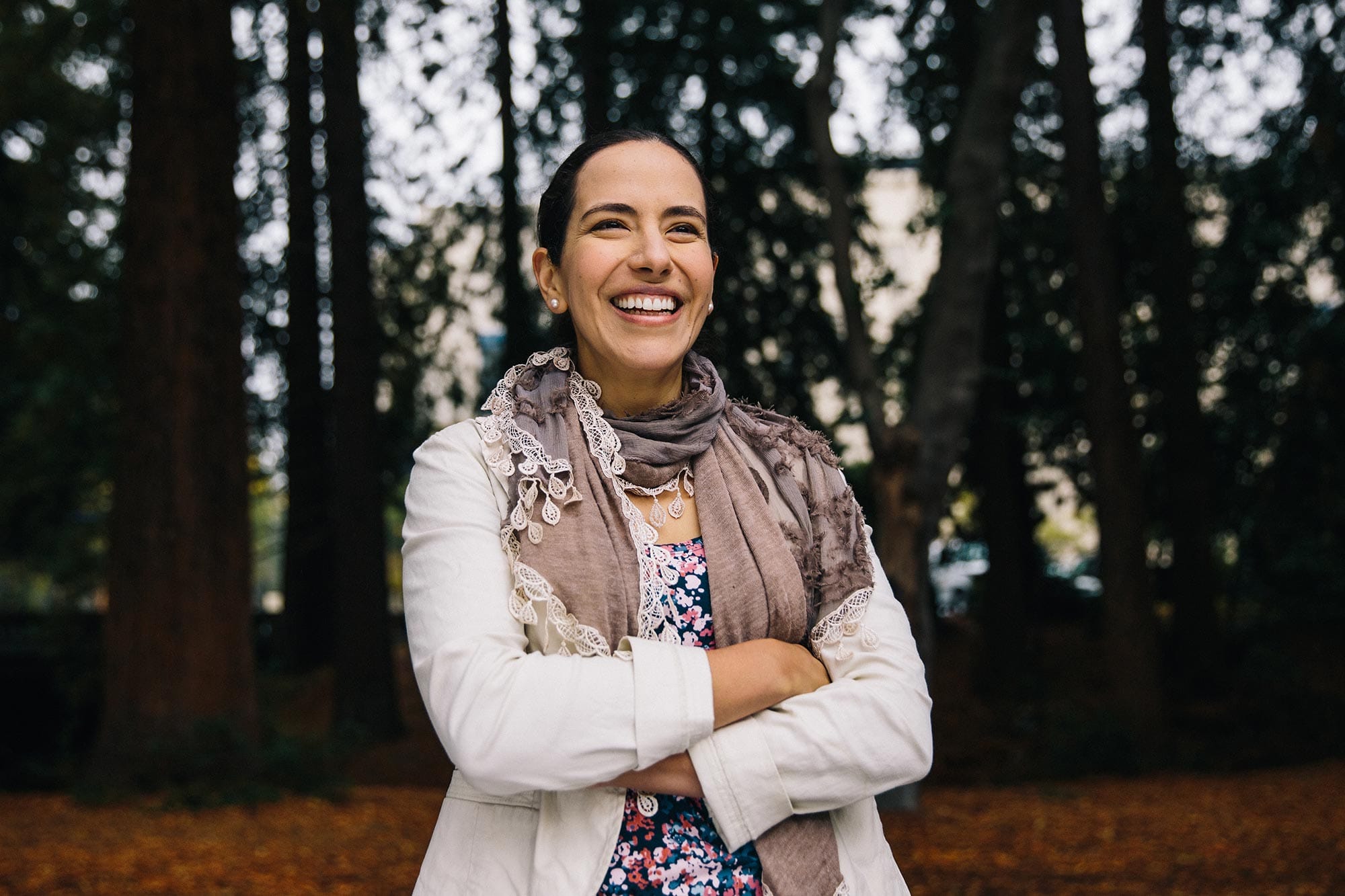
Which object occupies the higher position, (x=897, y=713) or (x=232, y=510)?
(x=232, y=510)

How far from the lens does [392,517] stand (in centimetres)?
3098

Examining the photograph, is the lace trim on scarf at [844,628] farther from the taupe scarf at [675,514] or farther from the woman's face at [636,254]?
the woman's face at [636,254]

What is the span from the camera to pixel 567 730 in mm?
1896

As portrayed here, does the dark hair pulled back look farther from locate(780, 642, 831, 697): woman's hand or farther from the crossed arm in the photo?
locate(780, 642, 831, 697): woman's hand

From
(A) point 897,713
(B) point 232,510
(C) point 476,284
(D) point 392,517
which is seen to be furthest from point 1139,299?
(D) point 392,517

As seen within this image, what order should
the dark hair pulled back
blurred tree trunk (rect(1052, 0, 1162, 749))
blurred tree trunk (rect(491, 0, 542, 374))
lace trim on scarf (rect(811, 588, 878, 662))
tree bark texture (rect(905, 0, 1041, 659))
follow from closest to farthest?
lace trim on scarf (rect(811, 588, 878, 662)), the dark hair pulled back, tree bark texture (rect(905, 0, 1041, 659)), blurred tree trunk (rect(1052, 0, 1162, 749)), blurred tree trunk (rect(491, 0, 542, 374))

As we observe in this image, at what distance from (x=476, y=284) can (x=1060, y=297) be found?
763cm

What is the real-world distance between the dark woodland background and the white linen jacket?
5487 mm

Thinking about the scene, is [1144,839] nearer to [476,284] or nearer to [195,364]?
[195,364]

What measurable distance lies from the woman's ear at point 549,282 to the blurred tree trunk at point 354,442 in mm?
10816

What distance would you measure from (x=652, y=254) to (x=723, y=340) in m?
7.58

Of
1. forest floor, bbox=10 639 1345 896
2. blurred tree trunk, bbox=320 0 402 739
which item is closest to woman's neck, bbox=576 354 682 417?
forest floor, bbox=10 639 1345 896

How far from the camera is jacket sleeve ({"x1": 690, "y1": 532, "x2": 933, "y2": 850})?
1960 millimetres

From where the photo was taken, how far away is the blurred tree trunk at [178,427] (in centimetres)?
824
